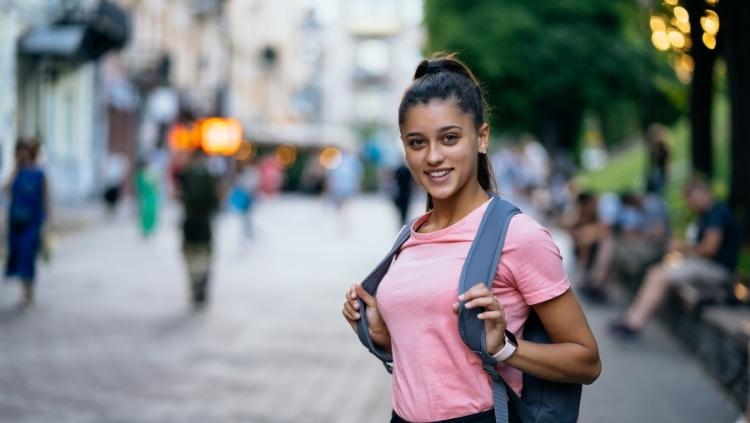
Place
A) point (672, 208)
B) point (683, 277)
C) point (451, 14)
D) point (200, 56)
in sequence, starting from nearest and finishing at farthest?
1. point (683, 277)
2. point (672, 208)
3. point (451, 14)
4. point (200, 56)

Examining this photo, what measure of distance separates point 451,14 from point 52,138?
15760mm

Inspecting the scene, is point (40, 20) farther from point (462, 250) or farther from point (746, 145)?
point (462, 250)

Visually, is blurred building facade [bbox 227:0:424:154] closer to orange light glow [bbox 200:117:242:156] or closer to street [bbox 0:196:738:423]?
orange light glow [bbox 200:117:242:156]

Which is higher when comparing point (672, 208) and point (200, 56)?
point (200, 56)

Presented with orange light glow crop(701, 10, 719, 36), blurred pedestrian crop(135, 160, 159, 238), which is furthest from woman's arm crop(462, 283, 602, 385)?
blurred pedestrian crop(135, 160, 159, 238)

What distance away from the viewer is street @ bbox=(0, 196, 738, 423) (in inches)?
282

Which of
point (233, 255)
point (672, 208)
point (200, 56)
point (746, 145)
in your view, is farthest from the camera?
point (200, 56)

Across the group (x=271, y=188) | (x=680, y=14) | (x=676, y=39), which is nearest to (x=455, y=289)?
(x=680, y=14)

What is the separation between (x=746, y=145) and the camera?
38.3 feet

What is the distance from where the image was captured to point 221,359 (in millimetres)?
9000

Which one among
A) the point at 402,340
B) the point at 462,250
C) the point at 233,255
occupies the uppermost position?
the point at 462,250

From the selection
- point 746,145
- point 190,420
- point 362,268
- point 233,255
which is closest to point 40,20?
point 233,255

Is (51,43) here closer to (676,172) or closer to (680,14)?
(676,172)

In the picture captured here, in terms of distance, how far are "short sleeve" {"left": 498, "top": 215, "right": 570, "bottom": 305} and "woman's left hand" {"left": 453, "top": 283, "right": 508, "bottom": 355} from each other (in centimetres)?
12
